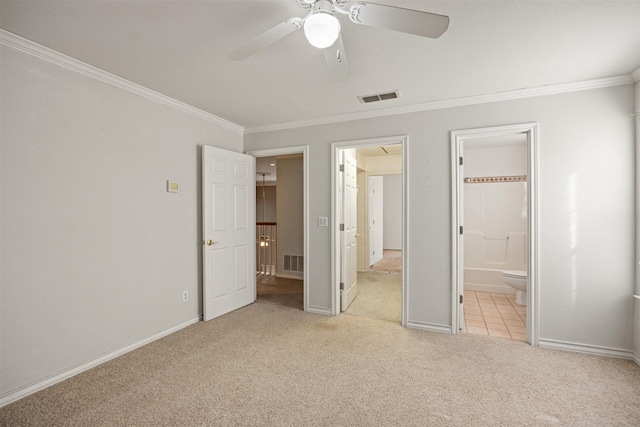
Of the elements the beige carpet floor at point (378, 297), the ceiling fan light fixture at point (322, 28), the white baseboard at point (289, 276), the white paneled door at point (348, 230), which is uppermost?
the ceiling fan light fixture at point (322, 28)

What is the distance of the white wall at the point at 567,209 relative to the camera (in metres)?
2.70

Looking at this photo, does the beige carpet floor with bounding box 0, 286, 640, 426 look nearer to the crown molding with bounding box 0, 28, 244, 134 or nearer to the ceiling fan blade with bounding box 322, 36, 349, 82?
the ceiling fan blade with bounding box 322, 36, 349, 82

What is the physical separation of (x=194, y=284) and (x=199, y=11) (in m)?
2.72

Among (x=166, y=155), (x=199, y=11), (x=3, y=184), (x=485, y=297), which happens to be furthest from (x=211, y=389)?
(x=485, y=297)

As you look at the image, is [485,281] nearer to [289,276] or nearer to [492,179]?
[492,179]

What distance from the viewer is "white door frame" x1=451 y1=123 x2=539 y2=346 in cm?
294

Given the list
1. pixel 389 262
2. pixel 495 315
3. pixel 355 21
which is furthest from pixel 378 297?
pixel 355 21

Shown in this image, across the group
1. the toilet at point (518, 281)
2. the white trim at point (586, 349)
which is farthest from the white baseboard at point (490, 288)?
the white trim at point (586, 349)

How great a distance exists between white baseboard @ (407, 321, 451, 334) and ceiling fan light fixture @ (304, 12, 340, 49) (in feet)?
9.56

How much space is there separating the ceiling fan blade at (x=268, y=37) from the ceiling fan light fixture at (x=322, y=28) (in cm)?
13

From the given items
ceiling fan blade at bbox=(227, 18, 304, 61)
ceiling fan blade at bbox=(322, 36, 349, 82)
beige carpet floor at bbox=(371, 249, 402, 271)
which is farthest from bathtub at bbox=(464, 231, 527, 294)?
ceiling fan blade at bbox=(227, 18, 304, 61)

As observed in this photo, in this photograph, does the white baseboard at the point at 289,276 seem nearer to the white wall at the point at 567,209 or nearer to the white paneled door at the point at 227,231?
the white paneled door at the point at 227,231

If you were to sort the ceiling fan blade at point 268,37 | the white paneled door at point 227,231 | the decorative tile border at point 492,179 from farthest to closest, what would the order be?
the decorative tile border at point 492,179 → the white paneled door at point 227,231 → the ceiling fan blade at point 268,37

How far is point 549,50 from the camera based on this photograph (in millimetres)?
2258
